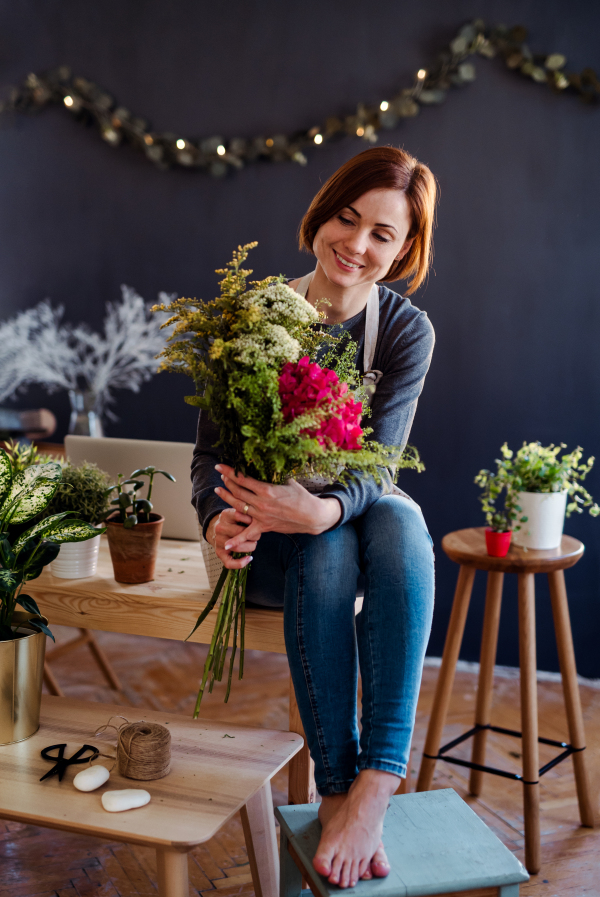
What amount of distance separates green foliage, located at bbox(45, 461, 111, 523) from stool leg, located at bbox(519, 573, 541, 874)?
1.06 m

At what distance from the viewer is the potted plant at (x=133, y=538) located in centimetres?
156

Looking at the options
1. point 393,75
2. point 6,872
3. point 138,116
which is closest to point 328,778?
point 6,872

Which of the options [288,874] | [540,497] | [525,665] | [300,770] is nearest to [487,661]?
[525,665]

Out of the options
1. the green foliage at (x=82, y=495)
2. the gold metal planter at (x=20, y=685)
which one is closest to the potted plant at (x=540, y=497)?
the green foliage at (x=82, y=495)

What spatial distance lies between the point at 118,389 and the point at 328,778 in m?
2.37

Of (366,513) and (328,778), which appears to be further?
(366,513)

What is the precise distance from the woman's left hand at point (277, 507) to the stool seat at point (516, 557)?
717mm

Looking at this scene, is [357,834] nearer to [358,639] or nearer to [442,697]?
[358,639]

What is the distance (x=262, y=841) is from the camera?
4.64ft

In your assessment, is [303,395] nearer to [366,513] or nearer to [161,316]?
[366,513]

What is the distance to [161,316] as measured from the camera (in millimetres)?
3166

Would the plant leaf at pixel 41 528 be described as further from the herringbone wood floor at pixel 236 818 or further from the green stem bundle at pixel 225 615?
the herringbone wood floor at pixel 236 818

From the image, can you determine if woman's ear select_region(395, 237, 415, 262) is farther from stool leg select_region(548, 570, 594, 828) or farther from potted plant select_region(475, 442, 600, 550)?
stool leg select_region(548, 570, 594, 828)

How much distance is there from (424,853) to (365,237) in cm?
113
